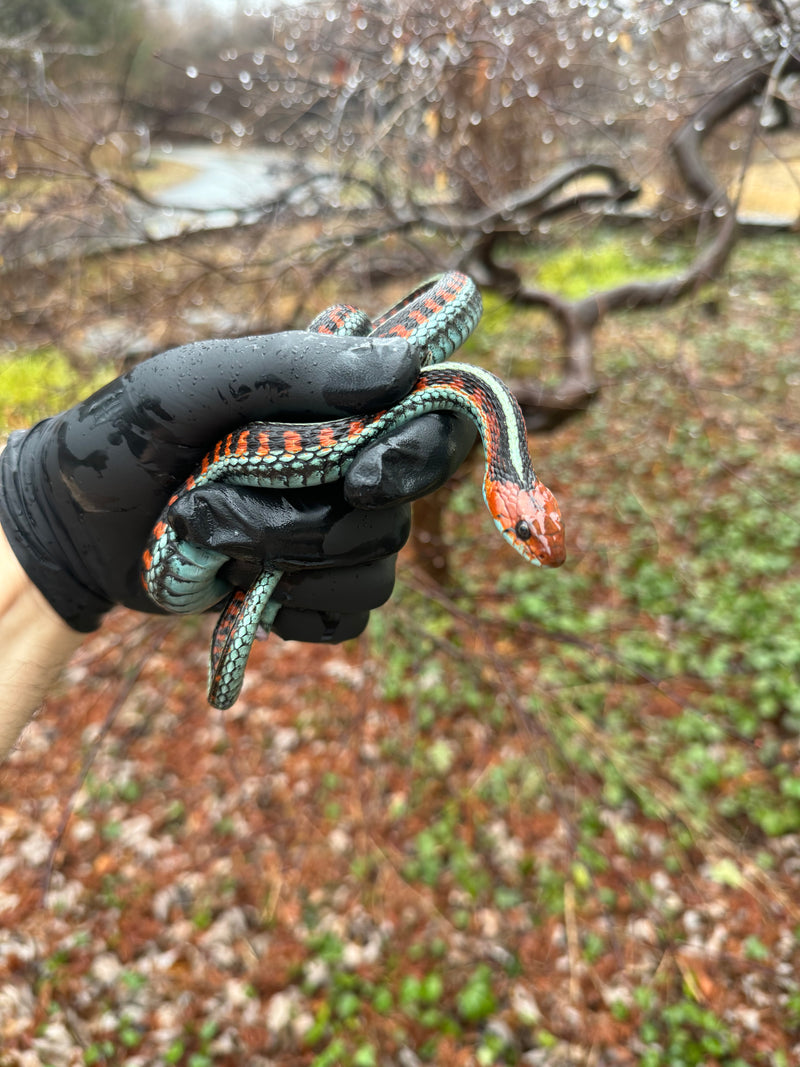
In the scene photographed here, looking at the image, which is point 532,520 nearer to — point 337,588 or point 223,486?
point 337,588

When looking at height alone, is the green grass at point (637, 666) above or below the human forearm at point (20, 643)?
below

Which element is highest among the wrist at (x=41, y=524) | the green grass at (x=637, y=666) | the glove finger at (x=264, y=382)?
the glove finger at (x=264, y=382)

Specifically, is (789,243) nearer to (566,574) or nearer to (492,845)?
(566,574)

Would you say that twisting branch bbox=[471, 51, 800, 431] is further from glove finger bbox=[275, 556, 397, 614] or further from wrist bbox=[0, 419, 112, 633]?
wrist bbox=[0, 419, 112, 633]

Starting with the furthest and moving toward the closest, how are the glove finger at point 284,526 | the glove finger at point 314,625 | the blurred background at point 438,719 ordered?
the blurred background at point 438,719 → the glove finger at point 314,625 → the glove finger at point 284,526

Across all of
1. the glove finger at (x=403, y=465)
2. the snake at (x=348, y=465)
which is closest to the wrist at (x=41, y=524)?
the snake at (x=348, y=465)

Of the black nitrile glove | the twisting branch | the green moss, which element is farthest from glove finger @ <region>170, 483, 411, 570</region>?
the green moss

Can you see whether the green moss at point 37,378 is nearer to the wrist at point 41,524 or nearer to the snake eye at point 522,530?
the wrist at point 41,524

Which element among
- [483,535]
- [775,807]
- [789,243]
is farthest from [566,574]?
[789,243]
